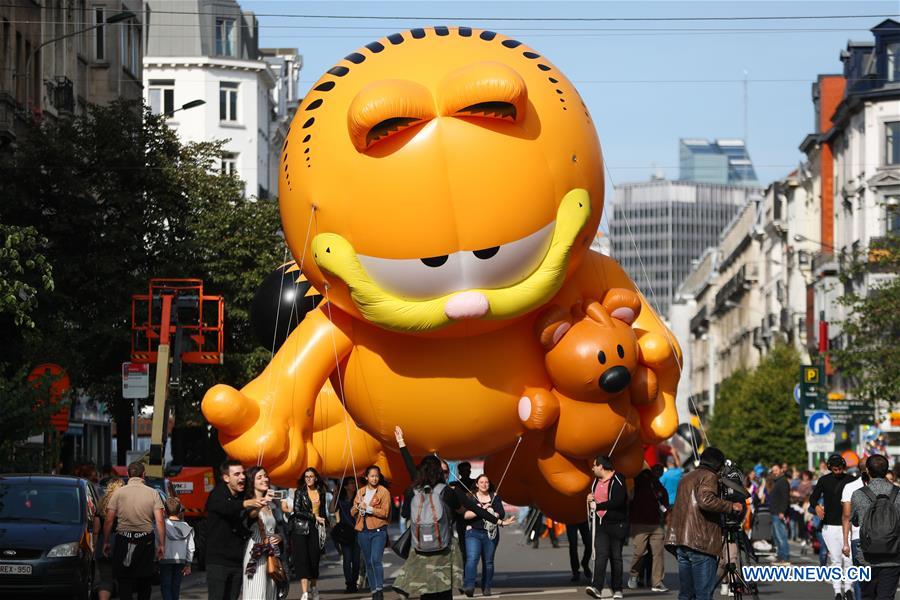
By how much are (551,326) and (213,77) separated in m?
65.1

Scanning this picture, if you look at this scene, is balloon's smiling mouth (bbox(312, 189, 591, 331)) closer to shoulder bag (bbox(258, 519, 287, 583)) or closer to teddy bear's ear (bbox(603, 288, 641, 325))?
teddy bear's ear (bbox(603, 288, 641, 325))

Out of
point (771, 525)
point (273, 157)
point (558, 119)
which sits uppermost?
point (273, 157)

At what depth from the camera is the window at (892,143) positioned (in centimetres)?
6688

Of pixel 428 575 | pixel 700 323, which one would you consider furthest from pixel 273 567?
pixel 700 323

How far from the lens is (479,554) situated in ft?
72.2

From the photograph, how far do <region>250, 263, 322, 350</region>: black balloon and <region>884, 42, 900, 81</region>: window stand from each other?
49527 mm

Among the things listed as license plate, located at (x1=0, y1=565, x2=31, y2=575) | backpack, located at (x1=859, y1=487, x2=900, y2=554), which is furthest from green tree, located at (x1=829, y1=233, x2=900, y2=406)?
license plate, located at (x1=0, y1=565, x2=31, y2=575)

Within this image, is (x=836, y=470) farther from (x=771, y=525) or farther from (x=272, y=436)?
(x=771, y=525)

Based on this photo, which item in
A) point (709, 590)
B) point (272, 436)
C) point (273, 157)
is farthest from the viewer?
point (273, 157)

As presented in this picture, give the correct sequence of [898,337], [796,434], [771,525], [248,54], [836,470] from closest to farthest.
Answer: [836,470] < [771,525] < [898,337] < [796,434] < [248,54]

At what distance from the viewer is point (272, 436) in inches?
725

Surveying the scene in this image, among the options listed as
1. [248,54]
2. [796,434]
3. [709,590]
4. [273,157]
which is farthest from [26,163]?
[273,157]

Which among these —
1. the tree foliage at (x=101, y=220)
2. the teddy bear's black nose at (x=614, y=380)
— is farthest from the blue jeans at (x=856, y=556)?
the tree foliage at (x=101, y=220)

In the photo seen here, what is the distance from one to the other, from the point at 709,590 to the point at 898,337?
24.7 meters
